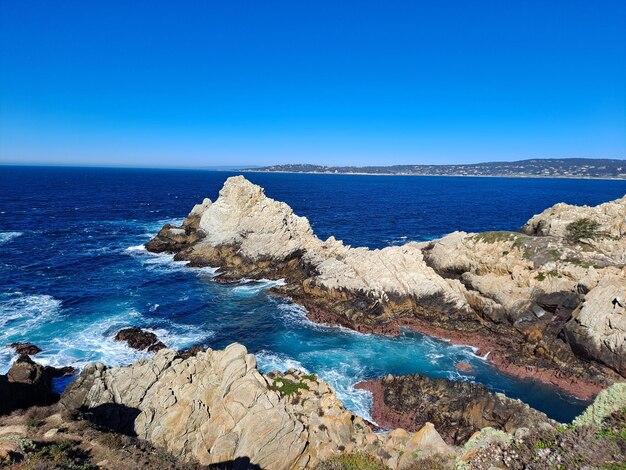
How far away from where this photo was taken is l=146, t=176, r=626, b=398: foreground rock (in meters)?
32.6

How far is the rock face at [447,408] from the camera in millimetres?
25094

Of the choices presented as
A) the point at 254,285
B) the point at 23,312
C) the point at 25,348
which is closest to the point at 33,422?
the point at 25,348

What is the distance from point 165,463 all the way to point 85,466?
3.14 m

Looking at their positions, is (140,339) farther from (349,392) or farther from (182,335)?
(349,392)

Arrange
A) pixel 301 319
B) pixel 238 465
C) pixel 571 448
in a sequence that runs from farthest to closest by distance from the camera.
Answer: pixel 301 319, pixel 238 465, pixel 571 448

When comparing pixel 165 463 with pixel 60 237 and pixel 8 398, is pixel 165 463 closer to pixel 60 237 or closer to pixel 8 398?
pixel 8 398

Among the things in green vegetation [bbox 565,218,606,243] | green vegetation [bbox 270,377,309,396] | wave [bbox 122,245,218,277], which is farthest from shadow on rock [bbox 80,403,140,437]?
green vegetation [bbox 565,218,606,243]

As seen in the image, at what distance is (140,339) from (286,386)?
18.9 meters

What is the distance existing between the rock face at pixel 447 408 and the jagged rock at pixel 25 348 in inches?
1112

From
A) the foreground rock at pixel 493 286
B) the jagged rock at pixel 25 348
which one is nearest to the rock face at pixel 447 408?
the foreground rock at pixel 493 286

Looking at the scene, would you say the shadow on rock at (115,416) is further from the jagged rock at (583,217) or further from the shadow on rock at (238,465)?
the jagged rock at (583,217)

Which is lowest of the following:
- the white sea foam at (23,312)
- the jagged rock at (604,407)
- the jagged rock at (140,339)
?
the jagged rock at (140,339)

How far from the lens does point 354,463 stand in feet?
56.2

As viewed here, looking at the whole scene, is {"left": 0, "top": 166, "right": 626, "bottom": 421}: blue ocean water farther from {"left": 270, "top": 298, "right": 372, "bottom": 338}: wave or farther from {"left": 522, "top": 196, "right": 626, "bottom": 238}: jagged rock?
{"left": 522, "top": 196, "right": 626, "bottom": 238}: jagged rock
